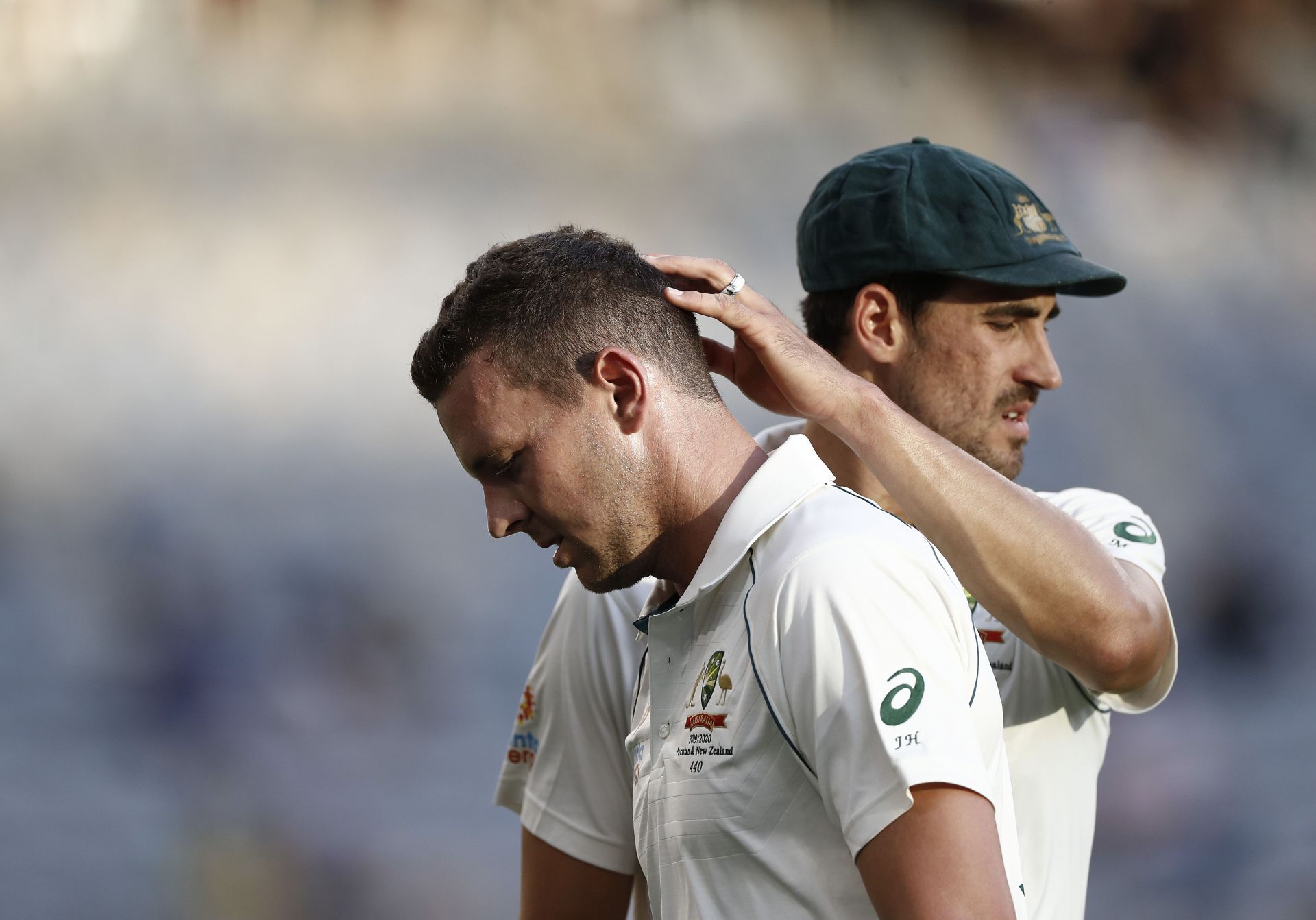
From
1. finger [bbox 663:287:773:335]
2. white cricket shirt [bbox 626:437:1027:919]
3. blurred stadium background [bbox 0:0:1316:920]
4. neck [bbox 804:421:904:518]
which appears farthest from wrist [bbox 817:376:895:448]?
blurred stadium background [bbox 0:0:1316:920]

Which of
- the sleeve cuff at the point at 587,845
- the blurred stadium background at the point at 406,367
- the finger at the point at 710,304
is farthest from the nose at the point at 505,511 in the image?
the blurred stadium background at the point at 406,367

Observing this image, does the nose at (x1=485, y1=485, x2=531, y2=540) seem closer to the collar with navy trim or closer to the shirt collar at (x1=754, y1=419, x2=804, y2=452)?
the collar with navy trim

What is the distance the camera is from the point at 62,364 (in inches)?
108

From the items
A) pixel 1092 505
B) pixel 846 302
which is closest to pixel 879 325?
pixel 846 302

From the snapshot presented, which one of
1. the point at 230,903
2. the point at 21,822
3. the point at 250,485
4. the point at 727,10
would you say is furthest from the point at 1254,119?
the point at 21,822

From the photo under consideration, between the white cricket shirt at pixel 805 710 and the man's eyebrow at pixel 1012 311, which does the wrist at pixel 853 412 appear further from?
the man's eyebrow at pixel 1012 311

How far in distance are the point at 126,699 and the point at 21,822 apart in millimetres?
320

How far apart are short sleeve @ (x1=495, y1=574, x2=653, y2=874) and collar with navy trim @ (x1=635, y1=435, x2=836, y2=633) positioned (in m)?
0.46

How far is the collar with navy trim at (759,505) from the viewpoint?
1030mm

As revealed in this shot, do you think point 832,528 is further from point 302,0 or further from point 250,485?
point 302,0

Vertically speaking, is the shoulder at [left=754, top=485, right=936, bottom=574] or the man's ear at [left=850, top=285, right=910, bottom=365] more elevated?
the man's ear at [left=850, top=285, right=910, bottom=365]

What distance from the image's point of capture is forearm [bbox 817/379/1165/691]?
1284 mm

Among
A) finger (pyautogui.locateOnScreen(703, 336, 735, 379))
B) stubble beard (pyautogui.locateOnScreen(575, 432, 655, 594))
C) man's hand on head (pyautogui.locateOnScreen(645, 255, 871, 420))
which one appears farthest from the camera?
finger (pyautogui.locateOnScreen(703, 336, 735, 379))

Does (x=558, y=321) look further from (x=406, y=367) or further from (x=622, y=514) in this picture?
(x=406, y=367)
